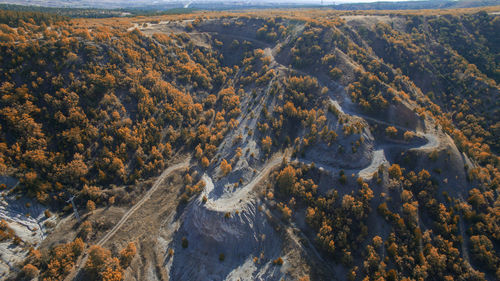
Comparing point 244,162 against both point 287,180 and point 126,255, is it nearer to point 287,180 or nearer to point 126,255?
point 287,180

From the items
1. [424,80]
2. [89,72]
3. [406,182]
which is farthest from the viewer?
[424,80]

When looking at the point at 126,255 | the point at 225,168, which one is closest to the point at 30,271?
the point at 126,255

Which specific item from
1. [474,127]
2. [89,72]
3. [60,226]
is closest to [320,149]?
[474,127]

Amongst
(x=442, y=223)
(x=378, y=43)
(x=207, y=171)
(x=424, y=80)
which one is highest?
(x=378, y=43)

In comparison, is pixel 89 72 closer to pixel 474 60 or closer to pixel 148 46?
pixel 148 46

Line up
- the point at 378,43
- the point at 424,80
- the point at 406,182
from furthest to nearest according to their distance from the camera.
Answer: the point at 378,43 < the point at 424,80 < the point at 406,182

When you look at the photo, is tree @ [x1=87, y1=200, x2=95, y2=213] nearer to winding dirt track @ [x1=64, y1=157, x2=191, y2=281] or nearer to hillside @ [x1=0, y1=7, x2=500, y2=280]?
hillside @ [x1=0, y1=7, x2=500, y2=280]

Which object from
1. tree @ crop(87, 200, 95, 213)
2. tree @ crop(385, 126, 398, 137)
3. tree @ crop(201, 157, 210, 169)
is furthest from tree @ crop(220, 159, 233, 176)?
tree @ crop(385, 126, 398, 137)
